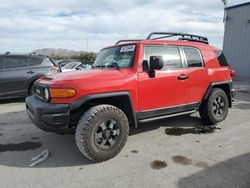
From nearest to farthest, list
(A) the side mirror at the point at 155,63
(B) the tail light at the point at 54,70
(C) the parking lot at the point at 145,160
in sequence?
(C) the parking lot at the point at 145,160 < (A) the side mirror at the point at 155,63 < (B) the tail light at the point at 54,70

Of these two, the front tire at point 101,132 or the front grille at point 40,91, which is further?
the front grille at point 40,91

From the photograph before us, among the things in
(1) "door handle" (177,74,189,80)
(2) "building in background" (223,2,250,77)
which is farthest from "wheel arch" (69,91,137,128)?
(2) "building in background" (223,2,250,77)

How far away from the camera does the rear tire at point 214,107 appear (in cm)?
496

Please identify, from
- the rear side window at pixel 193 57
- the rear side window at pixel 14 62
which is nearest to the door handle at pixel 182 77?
the rear side window at pixel 193 57

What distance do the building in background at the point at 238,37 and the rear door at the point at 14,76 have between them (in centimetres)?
1385

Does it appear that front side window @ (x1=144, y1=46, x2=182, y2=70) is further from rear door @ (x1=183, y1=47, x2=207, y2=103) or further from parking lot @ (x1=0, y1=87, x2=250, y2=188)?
parking lot @ (x1=0, y1=87, x2=250, y2=188)

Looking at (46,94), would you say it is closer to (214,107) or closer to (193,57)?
(193,57)

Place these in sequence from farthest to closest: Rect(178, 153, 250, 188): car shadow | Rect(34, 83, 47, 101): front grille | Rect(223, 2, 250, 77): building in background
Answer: Rect(223, 2, 250, 77): building in background < Rect(34, 83, 47, 101): front grille < Rect(178, 153, 250, 188): car shadow

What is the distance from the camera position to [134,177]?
10.0 feet

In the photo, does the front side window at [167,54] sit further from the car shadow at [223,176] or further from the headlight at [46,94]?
the car shadow at [223,176]

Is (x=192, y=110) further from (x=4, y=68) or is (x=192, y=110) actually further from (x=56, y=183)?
(x=4, y=68)

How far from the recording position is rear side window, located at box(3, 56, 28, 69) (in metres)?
7.63

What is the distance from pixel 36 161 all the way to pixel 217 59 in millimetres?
4129

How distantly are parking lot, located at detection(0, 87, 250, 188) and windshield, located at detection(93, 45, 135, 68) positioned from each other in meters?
1.42
